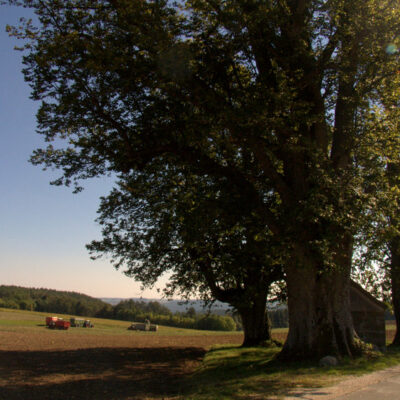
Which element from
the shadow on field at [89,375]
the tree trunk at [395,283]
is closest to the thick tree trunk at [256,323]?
the shadow on field at [89,375]

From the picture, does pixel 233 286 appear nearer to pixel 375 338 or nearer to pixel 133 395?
pixel 375 338

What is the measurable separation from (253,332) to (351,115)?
48.2 ft

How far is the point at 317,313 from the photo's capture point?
1338cm

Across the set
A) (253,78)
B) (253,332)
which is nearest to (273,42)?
(253,78)

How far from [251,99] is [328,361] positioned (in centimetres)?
831

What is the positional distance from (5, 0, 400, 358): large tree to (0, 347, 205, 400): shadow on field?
16.8 feet

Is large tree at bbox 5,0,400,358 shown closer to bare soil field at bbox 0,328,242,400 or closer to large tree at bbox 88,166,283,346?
large tree at bbox 88,166,283,346

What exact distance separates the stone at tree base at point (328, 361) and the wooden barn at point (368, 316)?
11.8 metres

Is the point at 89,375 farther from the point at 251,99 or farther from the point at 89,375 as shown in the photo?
the point at 251,99

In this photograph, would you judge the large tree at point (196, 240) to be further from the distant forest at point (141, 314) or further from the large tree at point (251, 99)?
the distant forest at point (141, 314)

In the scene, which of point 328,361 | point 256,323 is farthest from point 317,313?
point 256,323

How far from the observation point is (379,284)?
25500 mm

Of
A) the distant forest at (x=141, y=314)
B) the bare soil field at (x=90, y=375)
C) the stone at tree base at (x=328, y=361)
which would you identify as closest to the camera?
the bare soil field at (x=90, y=375)

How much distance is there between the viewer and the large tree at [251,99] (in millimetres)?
11984
